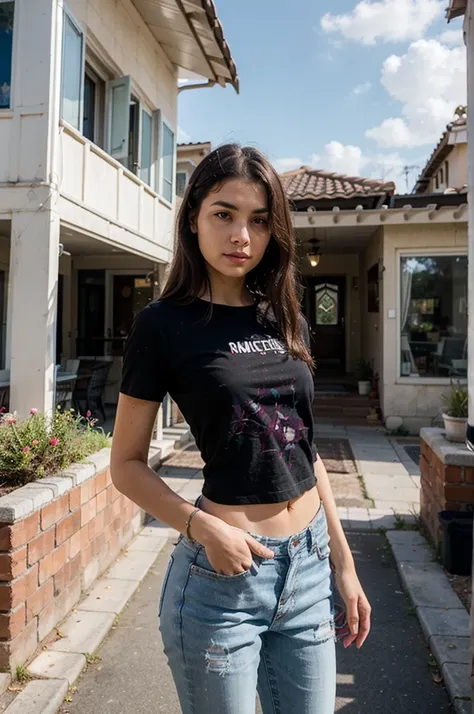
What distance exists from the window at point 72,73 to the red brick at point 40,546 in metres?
4.43

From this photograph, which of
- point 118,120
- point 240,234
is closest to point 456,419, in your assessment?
point 240,234

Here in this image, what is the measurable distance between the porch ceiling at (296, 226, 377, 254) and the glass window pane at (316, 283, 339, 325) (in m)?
1.74

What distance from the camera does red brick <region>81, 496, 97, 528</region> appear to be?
309 centimetres

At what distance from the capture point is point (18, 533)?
236 cm

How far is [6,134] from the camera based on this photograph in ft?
17.1

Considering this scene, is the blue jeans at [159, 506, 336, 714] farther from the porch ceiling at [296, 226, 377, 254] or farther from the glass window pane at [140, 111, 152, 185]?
the porch ceiling at [296, 226, 377, 254]

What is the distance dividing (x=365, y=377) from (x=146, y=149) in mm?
5945

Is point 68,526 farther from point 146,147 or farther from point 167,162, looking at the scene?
point 167,162

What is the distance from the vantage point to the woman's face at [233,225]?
1280 millimetres

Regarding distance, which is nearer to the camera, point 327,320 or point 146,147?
point 146,147

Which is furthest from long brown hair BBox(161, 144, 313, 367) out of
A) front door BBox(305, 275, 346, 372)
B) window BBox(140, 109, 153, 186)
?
front door BBox(305, 275, 346, 372)

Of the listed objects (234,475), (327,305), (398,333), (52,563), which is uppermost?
(327,305)

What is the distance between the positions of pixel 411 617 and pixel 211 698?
2404 mm

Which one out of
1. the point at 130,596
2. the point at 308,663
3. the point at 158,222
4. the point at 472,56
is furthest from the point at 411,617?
the point at 158,222
